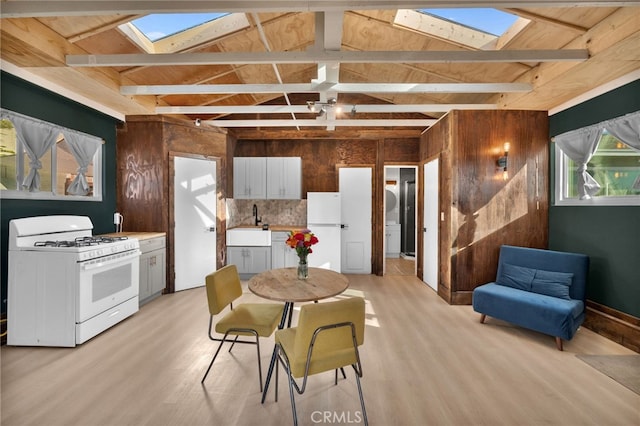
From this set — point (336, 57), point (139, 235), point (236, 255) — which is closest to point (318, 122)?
point (336, 57)

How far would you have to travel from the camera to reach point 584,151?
10.6 feet

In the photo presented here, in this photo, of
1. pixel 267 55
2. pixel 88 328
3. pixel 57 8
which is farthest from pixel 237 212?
pixel 57 8

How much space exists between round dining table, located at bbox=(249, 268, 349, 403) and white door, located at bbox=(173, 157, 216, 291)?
102 inches

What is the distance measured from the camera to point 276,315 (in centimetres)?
233

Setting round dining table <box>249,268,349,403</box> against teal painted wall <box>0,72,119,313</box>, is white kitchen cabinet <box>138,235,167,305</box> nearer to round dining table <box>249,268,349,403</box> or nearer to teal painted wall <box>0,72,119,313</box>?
teal painted wall <box>0,72,119,313</box>

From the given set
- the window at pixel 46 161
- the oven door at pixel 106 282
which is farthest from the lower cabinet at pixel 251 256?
the window at pixel 46 161

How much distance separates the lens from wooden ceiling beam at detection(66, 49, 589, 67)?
8.40 feet

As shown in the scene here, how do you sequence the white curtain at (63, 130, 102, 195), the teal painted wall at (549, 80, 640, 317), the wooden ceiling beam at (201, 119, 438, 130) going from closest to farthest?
the teal painted wall at (549, 80, 640, 317) < the white curtain at (63, 130, 102, 195) < the wooden ceiling beam at (201, 119, 438, 130)

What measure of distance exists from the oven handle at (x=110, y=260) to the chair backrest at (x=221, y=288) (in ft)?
4.85

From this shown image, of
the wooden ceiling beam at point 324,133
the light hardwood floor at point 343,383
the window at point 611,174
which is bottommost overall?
the light hardwood floor at point 343,383

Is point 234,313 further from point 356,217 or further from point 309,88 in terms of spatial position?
point 356,217

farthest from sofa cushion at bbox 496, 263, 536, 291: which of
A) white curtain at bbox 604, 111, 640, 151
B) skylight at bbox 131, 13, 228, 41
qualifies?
skylight at bbox 131, 13, 228, 41

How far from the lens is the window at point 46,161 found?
2.87 metres

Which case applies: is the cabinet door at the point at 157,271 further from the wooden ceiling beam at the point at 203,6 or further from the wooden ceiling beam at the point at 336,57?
the wooden ceiling beam at the point at 203,6
